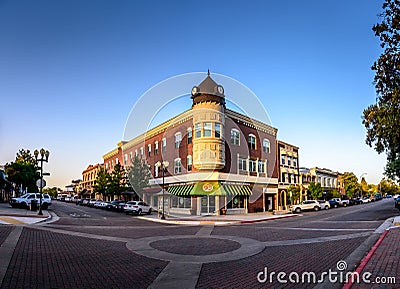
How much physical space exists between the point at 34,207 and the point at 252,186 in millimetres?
25633

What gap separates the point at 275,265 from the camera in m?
9.84

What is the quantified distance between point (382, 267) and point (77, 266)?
334 inches

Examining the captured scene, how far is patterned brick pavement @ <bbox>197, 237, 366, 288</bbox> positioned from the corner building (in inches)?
930

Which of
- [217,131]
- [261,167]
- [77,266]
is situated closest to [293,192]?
[261,167]

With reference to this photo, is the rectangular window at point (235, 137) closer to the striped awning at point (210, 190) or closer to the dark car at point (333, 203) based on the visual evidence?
the striped awning at point (210, 190)

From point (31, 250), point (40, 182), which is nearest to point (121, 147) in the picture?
point (40, 182)

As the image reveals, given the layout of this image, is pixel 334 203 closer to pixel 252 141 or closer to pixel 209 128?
pixel 252 141

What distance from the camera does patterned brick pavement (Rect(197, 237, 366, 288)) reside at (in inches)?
311

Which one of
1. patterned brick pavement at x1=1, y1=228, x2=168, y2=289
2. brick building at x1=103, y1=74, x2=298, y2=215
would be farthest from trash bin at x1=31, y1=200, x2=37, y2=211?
patterned brick pavement at x1=1, y1=228, x2=168, y2=289

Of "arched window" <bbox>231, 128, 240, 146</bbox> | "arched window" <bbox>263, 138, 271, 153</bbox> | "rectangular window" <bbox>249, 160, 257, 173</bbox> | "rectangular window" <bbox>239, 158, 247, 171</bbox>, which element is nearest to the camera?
"arched window" <bbox>231, 128, 240, 146</bbox>

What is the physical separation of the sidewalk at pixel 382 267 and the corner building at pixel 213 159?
2499 cm

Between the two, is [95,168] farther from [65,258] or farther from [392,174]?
[65,258]

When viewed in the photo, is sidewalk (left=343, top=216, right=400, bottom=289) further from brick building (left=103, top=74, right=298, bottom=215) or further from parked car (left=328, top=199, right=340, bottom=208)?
parked car (left=328, top=199, right=340, bottom=208)

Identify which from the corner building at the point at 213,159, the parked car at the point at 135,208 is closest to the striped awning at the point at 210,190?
the corner building at the point at 213,159
